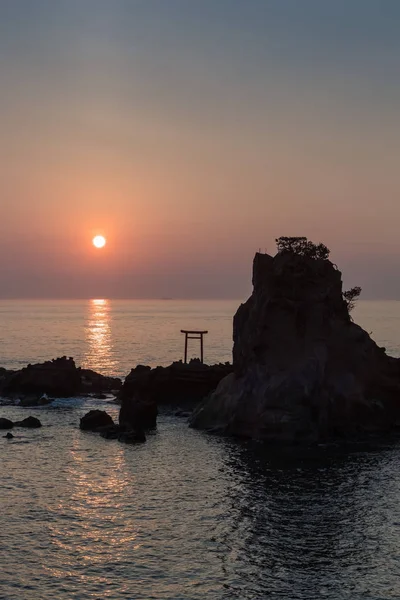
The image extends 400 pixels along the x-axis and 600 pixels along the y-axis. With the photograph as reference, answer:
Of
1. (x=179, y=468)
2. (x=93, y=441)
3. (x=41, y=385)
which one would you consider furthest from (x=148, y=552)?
(x=41, y=385)

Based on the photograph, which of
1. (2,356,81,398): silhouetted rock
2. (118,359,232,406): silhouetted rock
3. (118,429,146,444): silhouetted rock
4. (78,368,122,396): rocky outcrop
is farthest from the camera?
(78,368,122,396): rocky outcrop

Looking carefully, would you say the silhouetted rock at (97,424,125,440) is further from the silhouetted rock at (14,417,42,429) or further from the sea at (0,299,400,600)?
the silhouetted rock at (14,417,42,429)

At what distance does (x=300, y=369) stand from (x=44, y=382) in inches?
1828

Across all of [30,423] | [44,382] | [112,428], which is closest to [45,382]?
Answer: [44,382]

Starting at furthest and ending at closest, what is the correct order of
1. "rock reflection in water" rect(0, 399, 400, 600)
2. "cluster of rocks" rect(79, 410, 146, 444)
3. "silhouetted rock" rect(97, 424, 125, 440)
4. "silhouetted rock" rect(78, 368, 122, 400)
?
"silhouetted rock" rect(78, 368, 122, 400) → "silhouetted rock" rect(97, 424, 125, 440) → "cluster of rocks" rect(79, 410, 146, 444) → "rock reflection in water" rect(0, 399, 400, 600)

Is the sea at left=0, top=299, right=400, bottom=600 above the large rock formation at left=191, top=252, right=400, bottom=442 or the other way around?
the other way around

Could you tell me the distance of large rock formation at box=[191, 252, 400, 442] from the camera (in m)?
67.6

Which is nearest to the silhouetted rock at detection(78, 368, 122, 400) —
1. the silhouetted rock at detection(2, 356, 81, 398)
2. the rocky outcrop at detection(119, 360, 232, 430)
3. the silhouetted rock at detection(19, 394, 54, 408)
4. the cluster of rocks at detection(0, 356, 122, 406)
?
the cluster of rocks at detection(0, 356, 122, 406)

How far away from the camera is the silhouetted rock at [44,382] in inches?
3905

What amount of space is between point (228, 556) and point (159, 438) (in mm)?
34027

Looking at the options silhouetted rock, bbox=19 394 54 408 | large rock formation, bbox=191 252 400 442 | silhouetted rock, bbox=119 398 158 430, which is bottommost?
silhouetted rock, bbox=19 394 54 408

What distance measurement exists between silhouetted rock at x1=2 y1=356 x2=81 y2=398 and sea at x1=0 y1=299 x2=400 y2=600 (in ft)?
106

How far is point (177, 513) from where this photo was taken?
42281 millimetres

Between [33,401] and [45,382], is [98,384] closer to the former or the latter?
[45,382]
